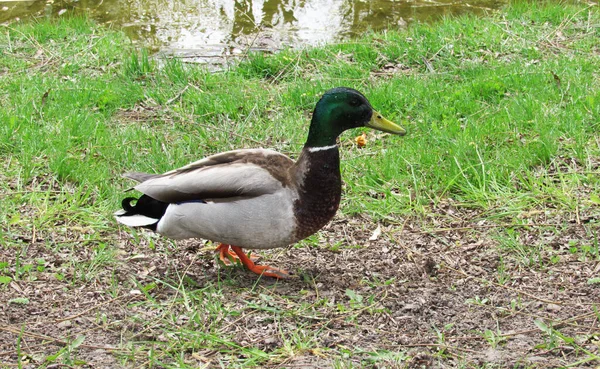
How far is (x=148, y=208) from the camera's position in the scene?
3820 mm

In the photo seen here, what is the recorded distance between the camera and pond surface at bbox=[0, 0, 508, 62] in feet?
25.1

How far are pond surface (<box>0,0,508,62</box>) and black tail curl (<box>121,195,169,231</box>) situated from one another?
12.1 feet

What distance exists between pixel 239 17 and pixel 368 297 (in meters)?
5.28

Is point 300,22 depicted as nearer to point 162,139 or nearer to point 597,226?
point 162,139

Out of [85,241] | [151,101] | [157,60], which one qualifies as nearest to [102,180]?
[85,241]

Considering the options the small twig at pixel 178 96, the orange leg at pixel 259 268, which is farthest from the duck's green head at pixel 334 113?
the small twig at pixel 178 96

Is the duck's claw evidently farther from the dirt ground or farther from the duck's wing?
the duck's wing

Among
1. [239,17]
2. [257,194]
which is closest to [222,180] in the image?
[257,194]

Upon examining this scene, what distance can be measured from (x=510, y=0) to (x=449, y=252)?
4890mm

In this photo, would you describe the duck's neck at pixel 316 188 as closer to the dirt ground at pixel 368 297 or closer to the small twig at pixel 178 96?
the dirt ground at pixel 368 297

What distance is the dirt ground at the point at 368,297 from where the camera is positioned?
3.14 metres

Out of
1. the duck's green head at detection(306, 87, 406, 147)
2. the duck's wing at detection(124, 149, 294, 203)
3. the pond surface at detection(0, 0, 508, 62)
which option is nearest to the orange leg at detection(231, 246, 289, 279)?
the duck's wing at detection(124, 149, 294, 203)

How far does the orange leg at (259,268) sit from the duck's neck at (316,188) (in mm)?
292

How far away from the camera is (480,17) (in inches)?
301
